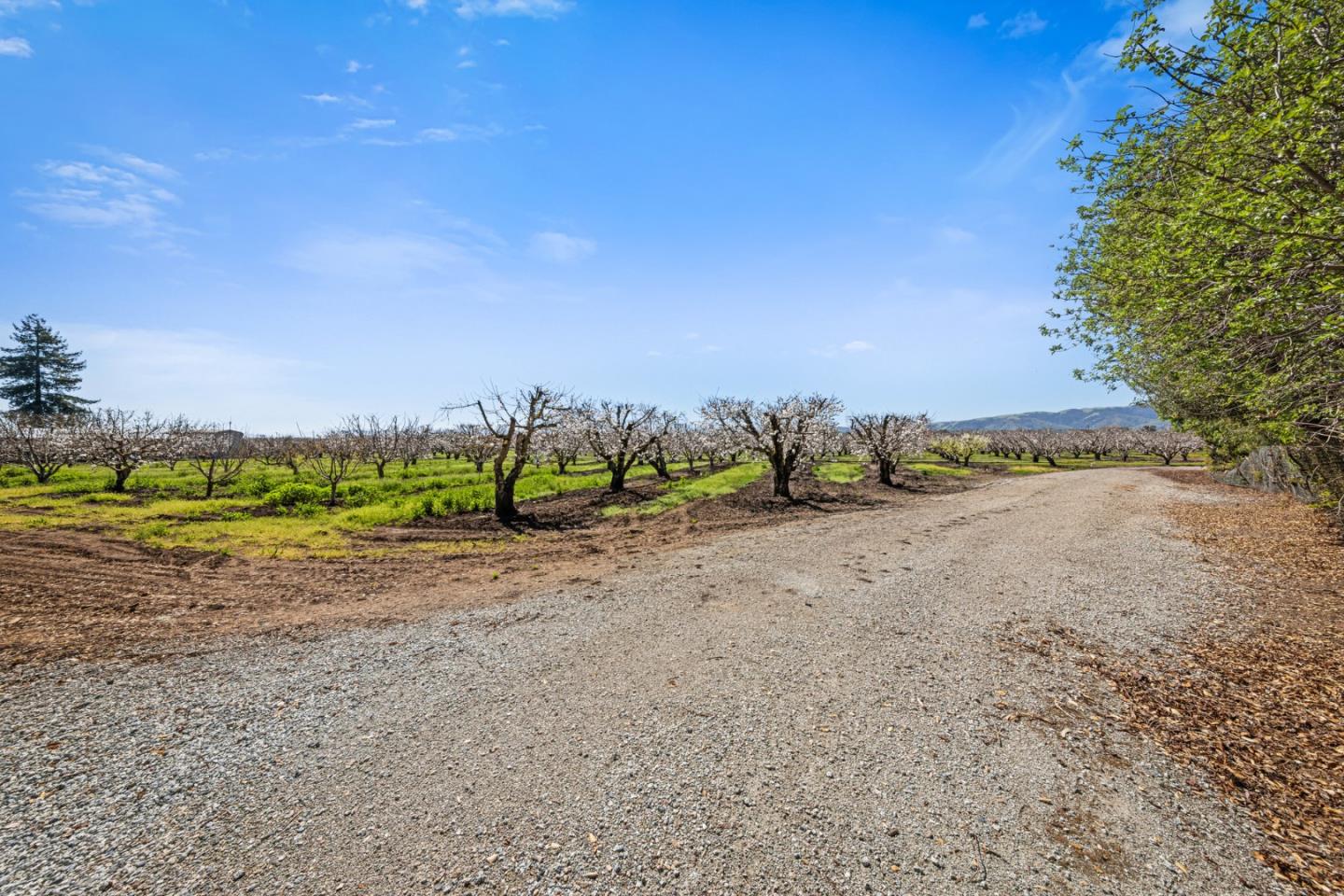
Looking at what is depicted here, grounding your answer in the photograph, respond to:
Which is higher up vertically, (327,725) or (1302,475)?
(1302,475)

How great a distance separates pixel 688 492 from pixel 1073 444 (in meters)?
113

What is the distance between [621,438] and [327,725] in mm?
29507

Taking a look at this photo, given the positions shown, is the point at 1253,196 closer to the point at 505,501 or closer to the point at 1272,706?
the point at 1272,706

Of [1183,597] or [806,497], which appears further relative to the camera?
[806,497]

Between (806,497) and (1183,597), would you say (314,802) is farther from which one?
(806,497)

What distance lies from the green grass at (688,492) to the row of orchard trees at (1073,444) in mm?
56976

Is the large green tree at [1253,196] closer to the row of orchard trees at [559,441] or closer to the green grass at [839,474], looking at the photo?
the row of orchard trees at [559,441]

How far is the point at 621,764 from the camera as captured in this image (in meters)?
6.07

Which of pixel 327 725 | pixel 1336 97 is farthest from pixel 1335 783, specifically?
pixel 327 725

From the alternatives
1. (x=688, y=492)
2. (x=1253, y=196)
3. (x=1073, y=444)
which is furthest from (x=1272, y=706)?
(x=1073, y=444)

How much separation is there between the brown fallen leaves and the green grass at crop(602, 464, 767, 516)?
20005 mm

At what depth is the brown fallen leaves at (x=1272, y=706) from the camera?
5.20 m

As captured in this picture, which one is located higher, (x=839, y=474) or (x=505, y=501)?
(x=505, y=501)

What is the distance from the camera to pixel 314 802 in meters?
5.47
